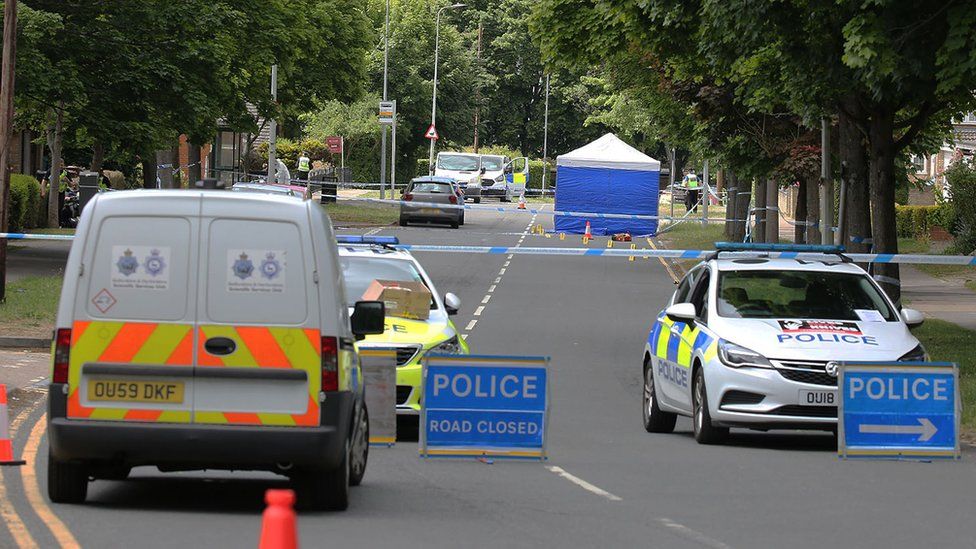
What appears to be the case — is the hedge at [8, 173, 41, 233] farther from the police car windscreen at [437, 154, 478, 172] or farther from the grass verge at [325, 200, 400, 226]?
the police car windscreen at [437, 154, 478, 172]

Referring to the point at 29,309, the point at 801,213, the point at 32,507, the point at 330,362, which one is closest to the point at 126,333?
the point at 330,362

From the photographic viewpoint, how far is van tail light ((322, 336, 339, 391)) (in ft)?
30.1

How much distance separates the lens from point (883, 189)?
922 inches

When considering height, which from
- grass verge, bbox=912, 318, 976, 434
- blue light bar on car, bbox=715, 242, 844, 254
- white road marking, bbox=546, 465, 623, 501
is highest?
A: blue light bar on car, bbox=715, 242, 844, 254

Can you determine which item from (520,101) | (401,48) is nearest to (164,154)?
(401,48)

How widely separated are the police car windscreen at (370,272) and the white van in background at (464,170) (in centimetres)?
5620

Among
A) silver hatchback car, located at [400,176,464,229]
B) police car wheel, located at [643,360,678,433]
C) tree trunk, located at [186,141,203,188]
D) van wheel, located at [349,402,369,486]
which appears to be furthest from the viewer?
tree trunk, located at [186,141,203,188]

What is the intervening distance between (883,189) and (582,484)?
13.4 meters

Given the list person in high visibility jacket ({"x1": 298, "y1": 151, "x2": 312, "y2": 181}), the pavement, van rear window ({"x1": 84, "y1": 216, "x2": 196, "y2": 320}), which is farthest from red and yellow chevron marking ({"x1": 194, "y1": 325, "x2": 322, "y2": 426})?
person in high visibility jacket ({"x1": 298, "y1": 151, "x2": 312, "y2": 181})

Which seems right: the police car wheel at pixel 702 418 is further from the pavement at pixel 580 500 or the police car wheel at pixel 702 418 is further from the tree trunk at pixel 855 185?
the tree trunk at pixel 855 185

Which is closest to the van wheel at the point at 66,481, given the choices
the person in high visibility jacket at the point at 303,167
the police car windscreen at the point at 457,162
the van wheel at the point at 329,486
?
the van wheel at the point at 329,486

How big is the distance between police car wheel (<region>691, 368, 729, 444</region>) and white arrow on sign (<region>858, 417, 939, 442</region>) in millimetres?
1418

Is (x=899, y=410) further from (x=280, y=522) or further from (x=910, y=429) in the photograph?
(x=280, y=522)

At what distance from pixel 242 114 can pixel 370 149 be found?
166ft
